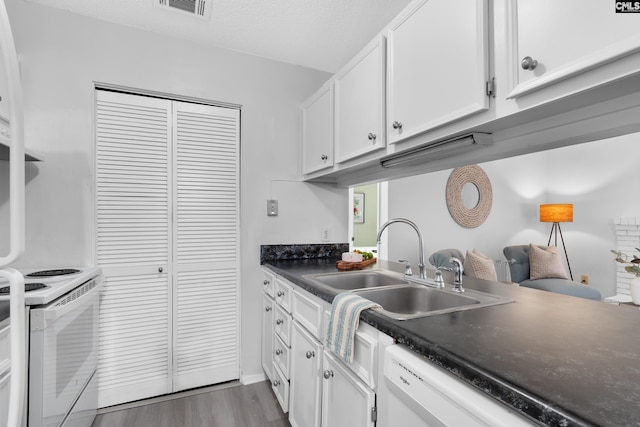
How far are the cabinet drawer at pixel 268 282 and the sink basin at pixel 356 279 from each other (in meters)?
0.50

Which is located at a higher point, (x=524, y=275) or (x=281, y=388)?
(x=524, y=275)

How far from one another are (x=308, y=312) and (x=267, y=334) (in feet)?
2.88

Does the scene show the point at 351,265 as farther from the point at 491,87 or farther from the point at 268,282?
the point at 491,87

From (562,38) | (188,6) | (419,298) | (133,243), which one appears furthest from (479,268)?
(188,6)

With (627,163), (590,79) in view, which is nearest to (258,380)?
(590,79)

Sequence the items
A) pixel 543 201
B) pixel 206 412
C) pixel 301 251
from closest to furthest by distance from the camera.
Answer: pixel 206 412 < pixel 301 251 < pixel 543 201

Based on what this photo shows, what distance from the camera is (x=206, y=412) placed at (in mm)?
2000

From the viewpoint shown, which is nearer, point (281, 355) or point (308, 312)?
point (308, 312)

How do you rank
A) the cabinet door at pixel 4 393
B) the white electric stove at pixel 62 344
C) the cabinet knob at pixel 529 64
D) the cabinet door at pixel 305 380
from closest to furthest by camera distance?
the cabinet knob at pixel 529 64, the cabinet door at pixel 4 393, the white electric stove at pixel 62 344, the cabinet door at pixel 305 380

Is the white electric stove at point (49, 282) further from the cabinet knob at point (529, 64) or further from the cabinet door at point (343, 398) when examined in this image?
the cabinet knob at point (529, 64)

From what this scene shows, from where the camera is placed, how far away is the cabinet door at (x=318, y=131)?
2.12m

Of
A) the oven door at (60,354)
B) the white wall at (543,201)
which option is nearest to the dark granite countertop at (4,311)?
the oven door at (60,354)

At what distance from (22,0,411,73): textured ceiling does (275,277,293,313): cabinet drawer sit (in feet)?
5.49

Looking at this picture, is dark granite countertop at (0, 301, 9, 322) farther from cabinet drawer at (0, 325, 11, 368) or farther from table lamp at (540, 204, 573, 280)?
table lamp at (540, 204, 573, 280)
